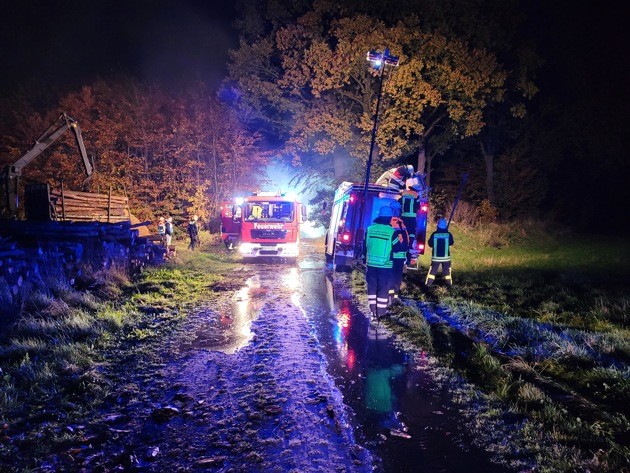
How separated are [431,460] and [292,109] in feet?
62.8

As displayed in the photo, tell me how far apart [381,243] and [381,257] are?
25cm

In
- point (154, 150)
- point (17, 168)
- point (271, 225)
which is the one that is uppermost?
point (154, 150)

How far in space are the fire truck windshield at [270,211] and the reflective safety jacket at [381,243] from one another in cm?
752

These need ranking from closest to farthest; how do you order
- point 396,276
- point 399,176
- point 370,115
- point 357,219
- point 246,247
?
1. point 396,276
2. point 357,219
3. point 399,176
4. point 246,247
5. point 370,115

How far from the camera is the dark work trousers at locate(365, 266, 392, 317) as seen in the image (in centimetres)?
646

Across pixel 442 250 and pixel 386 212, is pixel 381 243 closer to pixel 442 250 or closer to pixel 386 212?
pixel 386 212

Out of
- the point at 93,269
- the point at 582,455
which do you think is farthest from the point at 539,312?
the point at 93,269

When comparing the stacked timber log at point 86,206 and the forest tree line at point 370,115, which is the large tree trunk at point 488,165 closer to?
the forest tree line at point 370,115

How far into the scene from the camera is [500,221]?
19266 mm

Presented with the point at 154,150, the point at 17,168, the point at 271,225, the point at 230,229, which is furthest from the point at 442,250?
the point at 154,150

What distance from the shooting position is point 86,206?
1552cm

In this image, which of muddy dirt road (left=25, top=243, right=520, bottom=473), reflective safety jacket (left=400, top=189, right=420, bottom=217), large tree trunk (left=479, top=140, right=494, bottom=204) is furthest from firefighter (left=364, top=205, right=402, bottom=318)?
large tree trunk (left=479, top=140, right=494, bottom=204)

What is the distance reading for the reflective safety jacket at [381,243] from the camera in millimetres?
6363

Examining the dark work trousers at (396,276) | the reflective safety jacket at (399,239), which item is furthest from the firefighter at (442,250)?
the reflective safety jacket at (399,239)
